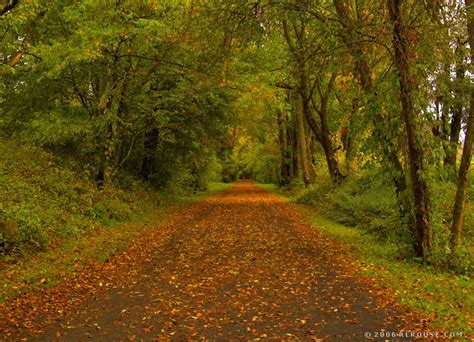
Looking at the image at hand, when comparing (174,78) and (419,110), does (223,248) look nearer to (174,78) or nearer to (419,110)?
(419,110)

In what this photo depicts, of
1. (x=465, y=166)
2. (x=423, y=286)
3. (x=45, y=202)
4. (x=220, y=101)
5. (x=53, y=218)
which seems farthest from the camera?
(x=220, y=101)

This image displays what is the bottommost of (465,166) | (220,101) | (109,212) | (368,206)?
(368,206)

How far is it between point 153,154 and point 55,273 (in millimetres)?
17244

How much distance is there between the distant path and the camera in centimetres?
627

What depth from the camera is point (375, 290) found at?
8086 mm

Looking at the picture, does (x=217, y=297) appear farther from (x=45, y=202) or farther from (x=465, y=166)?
(x=45, y=202)

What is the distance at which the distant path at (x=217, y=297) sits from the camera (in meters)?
6.27

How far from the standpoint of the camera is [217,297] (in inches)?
310

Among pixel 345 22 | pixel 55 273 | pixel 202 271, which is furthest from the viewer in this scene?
pixel 345 22

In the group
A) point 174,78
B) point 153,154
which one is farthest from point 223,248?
point 153,154

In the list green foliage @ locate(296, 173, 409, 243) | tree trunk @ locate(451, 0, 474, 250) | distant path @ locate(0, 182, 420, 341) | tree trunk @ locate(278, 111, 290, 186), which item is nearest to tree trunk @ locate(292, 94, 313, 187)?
green foliage @ locate(296, 173, 409, 243)

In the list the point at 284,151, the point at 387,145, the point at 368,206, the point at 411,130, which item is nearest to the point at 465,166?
the point at 411,130

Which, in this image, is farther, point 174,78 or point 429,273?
point 174,78

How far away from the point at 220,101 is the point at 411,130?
49.0ft
